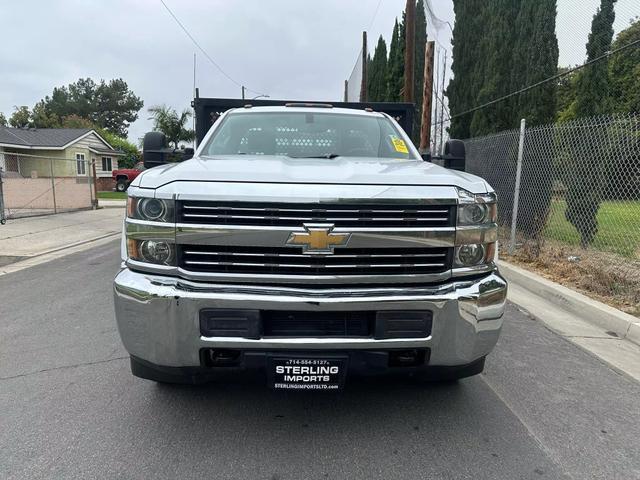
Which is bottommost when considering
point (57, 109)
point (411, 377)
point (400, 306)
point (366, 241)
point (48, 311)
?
point (48, 311)

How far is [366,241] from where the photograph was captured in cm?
249

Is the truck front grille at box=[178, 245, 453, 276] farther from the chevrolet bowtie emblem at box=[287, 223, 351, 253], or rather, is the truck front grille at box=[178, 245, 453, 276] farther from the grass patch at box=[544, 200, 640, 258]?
the grass patch at box=[544, 200, 640, 258]

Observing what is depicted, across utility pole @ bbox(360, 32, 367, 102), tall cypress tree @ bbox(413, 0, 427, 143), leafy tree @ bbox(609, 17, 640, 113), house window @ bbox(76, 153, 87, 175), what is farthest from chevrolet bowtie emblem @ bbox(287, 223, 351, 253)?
house window @ bbox(76, 153, 87, 175)

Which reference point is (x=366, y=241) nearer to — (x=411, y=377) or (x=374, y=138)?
(x=411, y=377)

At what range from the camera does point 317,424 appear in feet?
9.51

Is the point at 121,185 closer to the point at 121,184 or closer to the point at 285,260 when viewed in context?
the point at 121,184

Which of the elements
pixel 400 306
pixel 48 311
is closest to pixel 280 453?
pixel 400 306

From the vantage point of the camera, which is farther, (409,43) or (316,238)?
(409,43)

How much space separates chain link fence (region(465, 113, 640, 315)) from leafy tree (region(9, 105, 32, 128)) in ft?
193

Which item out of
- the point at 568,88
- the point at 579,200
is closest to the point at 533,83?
the point at 579,200

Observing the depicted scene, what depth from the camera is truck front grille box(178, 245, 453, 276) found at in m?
2.49

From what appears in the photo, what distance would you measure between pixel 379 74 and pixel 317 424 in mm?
28048

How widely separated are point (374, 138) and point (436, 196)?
1.64 metres

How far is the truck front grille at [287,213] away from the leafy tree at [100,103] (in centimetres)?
7815
